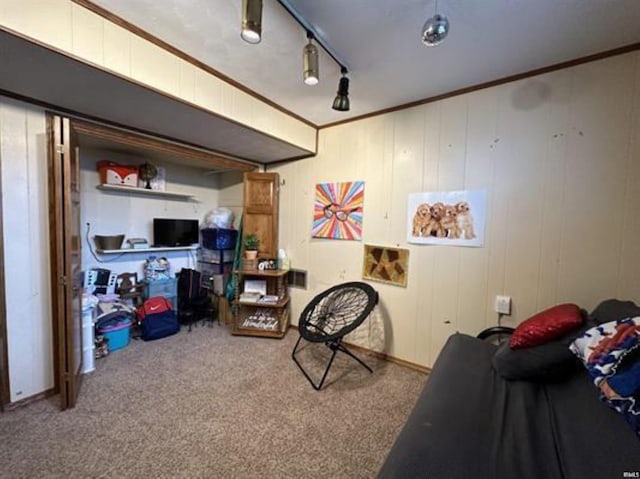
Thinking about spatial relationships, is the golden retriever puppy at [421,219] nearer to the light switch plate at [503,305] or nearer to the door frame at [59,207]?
the light switch plate at [503,305]

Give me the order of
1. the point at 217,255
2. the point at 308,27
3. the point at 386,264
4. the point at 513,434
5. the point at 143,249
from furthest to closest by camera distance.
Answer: the point at 217,255
the point at 143,249
the point at 386,264
the point at 308,27
the point at 513,434

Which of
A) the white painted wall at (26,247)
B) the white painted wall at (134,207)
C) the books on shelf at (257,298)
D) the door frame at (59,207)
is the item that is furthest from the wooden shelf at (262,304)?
the white painted wall at (26,247)

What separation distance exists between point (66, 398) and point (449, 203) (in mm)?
3157

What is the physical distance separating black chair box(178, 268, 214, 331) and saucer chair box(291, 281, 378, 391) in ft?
4.92

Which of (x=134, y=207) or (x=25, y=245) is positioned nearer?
(x=25, y=245)

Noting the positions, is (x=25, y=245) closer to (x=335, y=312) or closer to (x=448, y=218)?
(x=335, y=312)

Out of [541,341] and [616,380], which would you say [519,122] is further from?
[616,380]

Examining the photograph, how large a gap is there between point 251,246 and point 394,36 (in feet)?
8.16

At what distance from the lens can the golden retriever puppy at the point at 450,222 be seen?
7.29ft

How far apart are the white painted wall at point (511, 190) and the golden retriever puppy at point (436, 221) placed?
0.13 m

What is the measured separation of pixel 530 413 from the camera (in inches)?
44.6

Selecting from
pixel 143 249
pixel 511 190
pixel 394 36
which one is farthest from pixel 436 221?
pixel 143 249

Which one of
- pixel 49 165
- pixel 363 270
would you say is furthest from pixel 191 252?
pixel 363 270

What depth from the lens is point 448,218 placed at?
2.25 metres
